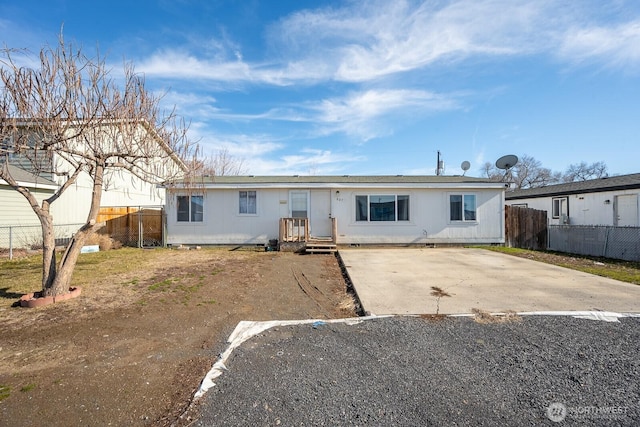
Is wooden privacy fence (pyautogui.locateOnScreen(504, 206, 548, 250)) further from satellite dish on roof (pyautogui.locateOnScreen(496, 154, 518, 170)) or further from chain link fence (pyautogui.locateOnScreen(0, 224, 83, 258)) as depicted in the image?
chain link fence (pyautogui.locateOnScreen(0, 224, 83, 258))

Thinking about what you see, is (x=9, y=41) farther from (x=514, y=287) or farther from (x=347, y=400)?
(x=514, y=287)

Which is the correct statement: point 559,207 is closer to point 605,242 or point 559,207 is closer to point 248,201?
point 605,242

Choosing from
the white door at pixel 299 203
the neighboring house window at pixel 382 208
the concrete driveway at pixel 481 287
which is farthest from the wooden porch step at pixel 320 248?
the neighboring house window at pixel 382 208

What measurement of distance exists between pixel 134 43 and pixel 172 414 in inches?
279

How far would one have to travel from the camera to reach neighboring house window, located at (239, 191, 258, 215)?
12.5 meters

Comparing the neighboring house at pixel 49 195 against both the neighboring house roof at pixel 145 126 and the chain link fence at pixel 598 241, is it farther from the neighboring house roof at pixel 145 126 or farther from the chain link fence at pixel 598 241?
the chain link fence at pixel 598 241

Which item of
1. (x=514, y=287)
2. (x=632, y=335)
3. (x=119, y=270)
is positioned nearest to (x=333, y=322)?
(x=632, y=335)

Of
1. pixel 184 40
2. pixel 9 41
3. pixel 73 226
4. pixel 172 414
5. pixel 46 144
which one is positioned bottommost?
pixel 172 414

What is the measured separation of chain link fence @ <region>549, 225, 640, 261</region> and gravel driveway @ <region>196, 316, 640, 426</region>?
870 centimetres

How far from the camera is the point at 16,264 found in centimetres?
847

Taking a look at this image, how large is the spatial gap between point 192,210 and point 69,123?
7811 millimetres

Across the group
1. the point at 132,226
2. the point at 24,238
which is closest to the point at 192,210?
the point at 132,226

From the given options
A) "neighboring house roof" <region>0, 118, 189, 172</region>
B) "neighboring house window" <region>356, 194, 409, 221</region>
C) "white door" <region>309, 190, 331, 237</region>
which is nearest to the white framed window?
"white door" <region>309, 190, 331, 237</region>

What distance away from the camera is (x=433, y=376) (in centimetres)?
276
